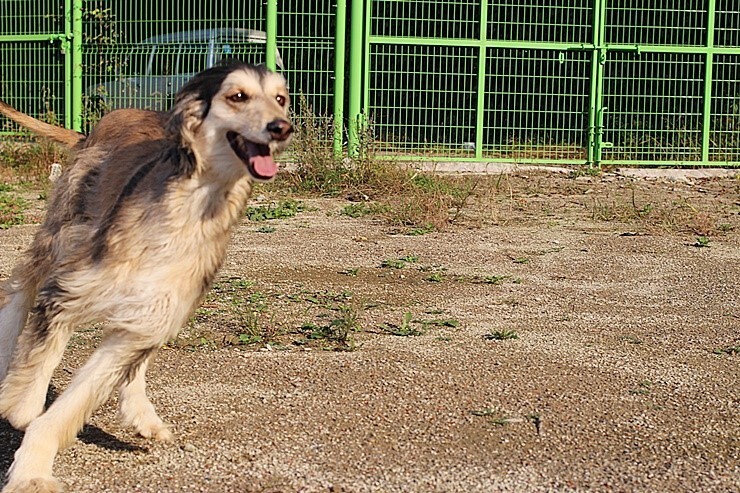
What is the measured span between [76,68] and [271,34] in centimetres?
240

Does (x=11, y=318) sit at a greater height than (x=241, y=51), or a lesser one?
lesser

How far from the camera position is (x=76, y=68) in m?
13.2

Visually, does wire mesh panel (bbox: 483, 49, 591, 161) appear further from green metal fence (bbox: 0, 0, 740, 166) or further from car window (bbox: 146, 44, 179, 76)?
car window (bbox: 146, 44, 179, 76)

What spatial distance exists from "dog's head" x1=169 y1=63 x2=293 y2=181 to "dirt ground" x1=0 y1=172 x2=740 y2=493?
105 cm

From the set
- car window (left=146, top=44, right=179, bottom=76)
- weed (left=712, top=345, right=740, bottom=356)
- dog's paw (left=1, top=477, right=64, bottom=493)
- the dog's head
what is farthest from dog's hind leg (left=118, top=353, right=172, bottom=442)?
car window (left=146, top=44, right=179, bottom=76)

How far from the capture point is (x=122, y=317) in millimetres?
3955

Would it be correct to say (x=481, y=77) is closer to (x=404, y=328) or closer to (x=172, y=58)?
(x=172, y=58)

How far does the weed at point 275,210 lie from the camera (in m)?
9.84

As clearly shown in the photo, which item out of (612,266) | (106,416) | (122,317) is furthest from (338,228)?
(122,317)

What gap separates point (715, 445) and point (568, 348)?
1.44 m

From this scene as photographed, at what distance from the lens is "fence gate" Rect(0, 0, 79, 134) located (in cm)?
1327

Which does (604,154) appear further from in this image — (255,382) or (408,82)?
(255,382)

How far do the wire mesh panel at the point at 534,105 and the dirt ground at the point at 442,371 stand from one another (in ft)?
14.2

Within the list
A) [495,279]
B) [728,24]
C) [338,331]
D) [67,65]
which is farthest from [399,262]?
[728,24]
